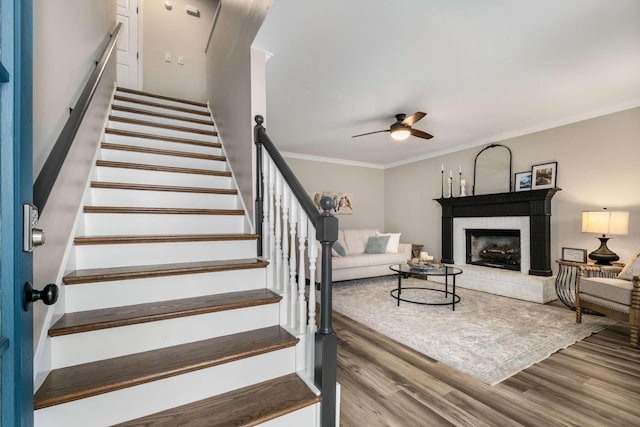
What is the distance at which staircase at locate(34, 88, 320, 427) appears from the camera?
117cm

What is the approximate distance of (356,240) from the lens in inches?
232

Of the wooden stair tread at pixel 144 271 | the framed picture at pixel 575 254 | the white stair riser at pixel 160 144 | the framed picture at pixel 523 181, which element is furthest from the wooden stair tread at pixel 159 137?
the framed picture at pixel 575 254

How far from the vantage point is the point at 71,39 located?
176 cm

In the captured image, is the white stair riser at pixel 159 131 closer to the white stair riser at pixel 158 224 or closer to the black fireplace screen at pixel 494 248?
the white stair riser at pixel 158 224

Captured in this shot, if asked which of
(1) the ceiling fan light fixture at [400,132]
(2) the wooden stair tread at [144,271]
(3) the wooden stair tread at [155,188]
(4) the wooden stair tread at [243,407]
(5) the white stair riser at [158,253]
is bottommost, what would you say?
(4) the wooden stair tread at [243,407]

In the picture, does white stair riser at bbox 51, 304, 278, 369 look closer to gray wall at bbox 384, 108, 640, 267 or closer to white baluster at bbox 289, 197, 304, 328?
white baluster at bbox 289, 197, 304, 328

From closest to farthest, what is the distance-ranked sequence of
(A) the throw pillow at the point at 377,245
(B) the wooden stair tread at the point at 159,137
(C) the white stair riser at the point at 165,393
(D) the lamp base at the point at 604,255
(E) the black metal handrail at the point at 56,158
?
(E) the black metal handrail at the point at 56,158, (C) the white stair riser at the point at 165,393, (B) the wooden stair tread at the point at 159,137, (D) the lamp base at the point at 604,255, (A) the throw pillow at the point at 377,245

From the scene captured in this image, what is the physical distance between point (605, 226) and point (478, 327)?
1923 millimetres

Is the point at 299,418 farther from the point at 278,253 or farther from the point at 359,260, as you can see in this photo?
the point at 359,260

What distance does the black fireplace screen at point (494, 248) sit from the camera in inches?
187

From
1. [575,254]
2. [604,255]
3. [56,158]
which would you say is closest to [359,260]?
[575,254]

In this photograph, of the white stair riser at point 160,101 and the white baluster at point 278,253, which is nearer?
the white baluster at point 278,253

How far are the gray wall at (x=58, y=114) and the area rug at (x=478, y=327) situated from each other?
2.53m

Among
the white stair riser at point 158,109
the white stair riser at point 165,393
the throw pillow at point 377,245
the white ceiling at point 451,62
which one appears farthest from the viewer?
the throw pillow at point 377,245
